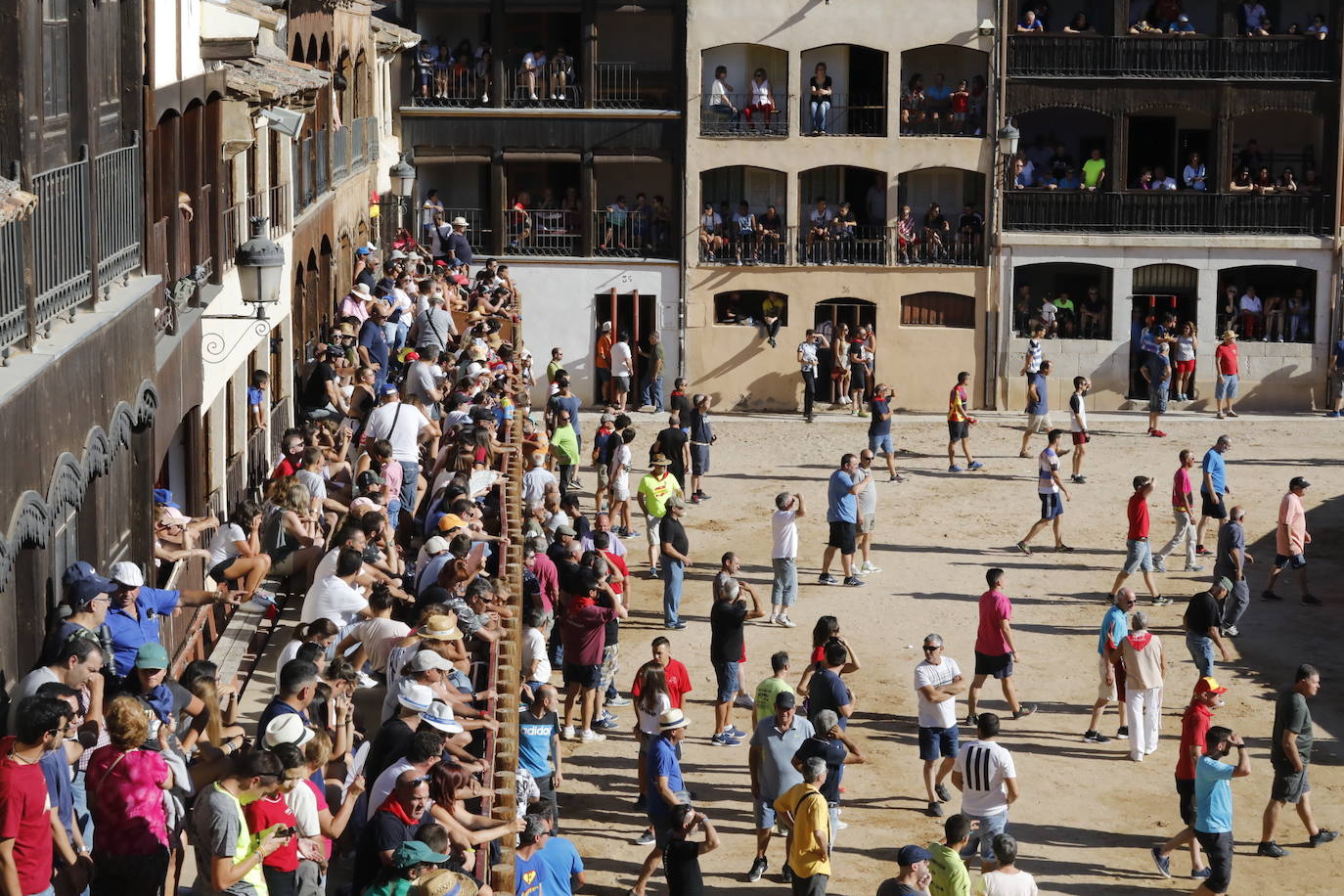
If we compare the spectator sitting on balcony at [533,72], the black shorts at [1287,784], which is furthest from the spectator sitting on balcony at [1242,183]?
the black shorts at [1287,784]

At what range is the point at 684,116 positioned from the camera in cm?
4078

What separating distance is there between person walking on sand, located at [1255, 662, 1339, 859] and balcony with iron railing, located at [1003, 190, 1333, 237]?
81.5 ft

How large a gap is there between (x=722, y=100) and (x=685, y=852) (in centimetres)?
2849

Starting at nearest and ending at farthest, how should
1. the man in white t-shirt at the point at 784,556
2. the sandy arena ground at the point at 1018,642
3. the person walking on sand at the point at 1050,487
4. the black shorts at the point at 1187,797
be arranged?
1. the black shorts at the point at 1187,797
2. the sandy arena ground at the point at 1018,642
3. the man in white t-shirt at the point at 784,556
4. the person walking on sand at the point at 1050,487

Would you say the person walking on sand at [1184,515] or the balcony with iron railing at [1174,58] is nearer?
the person walking on sand at [1184,515]

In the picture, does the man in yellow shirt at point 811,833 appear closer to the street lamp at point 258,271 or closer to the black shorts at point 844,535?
the street lamp at point 258,271

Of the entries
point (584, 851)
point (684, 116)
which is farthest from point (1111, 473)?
point (584, 851)

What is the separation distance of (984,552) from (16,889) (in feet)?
64.9

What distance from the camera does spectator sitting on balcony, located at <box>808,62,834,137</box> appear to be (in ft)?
133

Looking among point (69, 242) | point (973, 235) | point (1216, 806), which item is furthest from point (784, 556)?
point (973, 235)

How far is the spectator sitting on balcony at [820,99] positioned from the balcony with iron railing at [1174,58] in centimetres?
367

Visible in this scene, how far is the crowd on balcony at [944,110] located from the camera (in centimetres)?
4059

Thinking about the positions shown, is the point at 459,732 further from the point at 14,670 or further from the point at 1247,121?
the point at 1247,121

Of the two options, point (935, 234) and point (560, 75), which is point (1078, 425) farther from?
point (560, 75)
